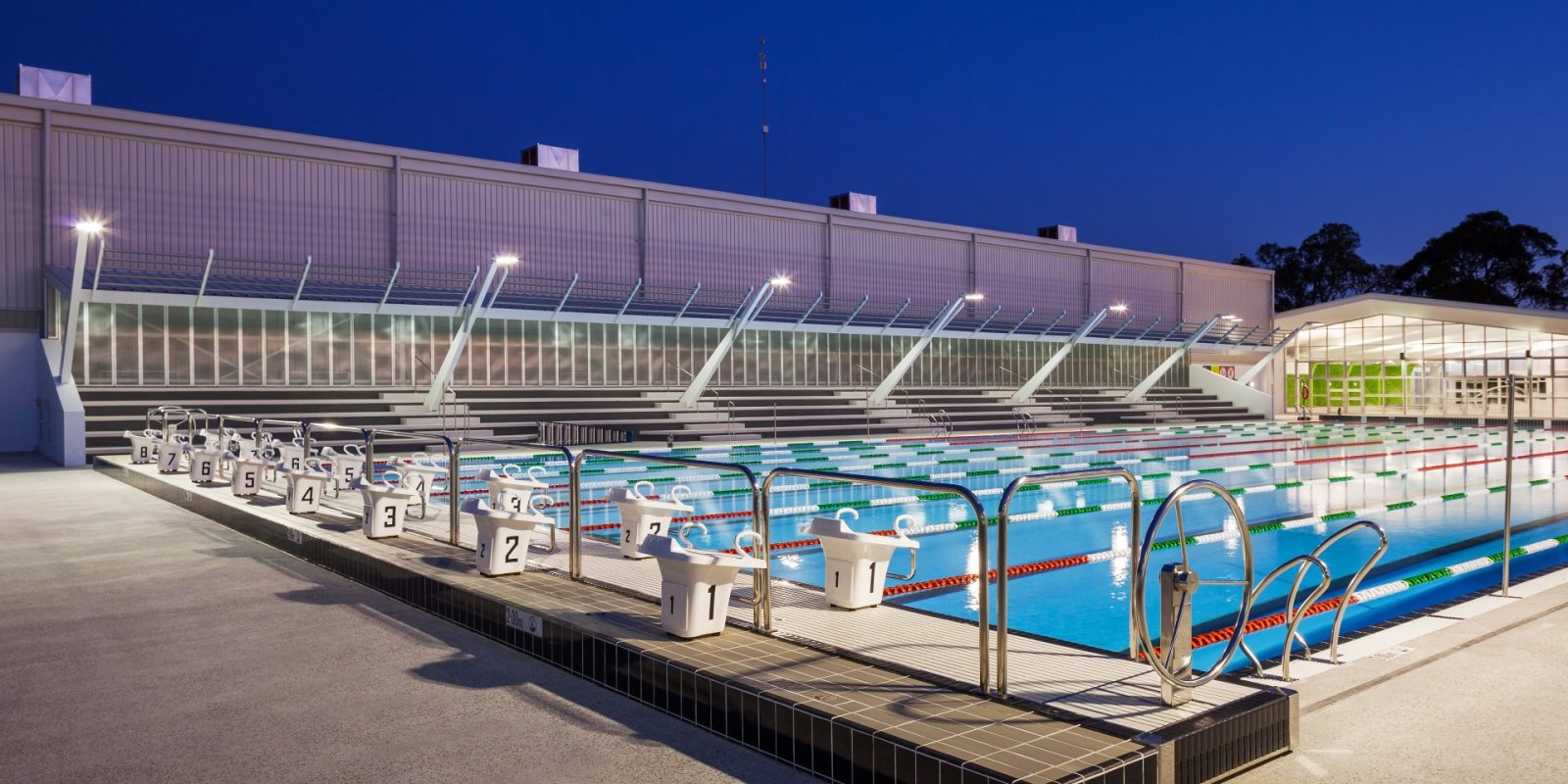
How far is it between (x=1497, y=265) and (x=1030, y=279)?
39.4 meters

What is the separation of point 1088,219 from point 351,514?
101833 mm

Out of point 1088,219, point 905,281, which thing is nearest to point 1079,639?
point 905,281

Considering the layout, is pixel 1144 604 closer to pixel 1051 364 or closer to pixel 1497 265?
pixel 1051 364

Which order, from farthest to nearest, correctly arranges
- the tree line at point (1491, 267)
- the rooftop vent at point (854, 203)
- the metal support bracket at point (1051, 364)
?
the tree line at point (1491, 267)
the rooftop vent at point (854, 203)
the metal support bracket at point (1051, 364)

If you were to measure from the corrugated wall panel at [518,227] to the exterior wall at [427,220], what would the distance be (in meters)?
0.04

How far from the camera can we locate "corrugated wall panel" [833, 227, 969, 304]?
1257 inches

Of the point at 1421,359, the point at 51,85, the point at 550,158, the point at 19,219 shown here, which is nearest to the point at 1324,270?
the point at 1421,359

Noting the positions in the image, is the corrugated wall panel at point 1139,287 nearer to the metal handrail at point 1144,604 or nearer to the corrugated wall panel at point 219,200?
the corrugated wall panel at point 219,200

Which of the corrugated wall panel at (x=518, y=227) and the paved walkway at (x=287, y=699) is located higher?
the corrugated wall panel at (x=518, y=227)

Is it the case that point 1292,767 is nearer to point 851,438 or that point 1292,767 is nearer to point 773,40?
point 851,438

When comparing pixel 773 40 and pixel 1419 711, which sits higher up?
pixel 773 40

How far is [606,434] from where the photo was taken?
781 inches

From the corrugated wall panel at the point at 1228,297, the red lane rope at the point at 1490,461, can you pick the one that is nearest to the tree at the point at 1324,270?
the corrugated wall panel at the point at 1228,297

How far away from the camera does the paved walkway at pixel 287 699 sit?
3.03 meters
